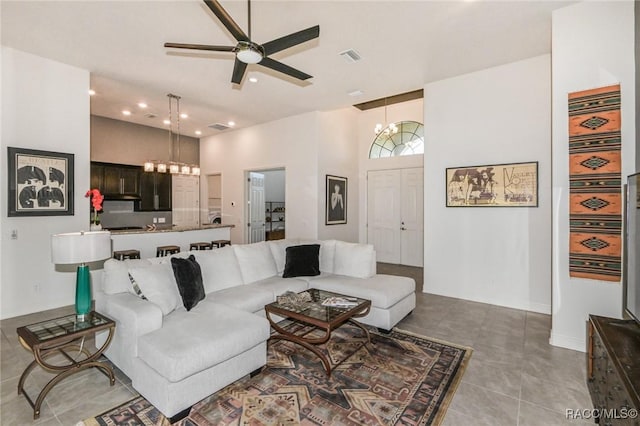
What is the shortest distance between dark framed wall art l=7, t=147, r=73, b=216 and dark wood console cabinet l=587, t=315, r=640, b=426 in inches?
230

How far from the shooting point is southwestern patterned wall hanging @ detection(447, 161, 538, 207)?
4.01 metres

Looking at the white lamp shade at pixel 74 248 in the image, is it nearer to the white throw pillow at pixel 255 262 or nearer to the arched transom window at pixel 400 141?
the white throw pillow at pixel 255 262

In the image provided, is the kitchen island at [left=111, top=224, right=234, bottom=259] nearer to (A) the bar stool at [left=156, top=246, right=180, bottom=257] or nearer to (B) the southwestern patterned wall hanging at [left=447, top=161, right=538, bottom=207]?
(A) the bar stool at [left=156, top=246, right=180, bottom=257]

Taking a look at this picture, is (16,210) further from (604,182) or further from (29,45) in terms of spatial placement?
(604,182)

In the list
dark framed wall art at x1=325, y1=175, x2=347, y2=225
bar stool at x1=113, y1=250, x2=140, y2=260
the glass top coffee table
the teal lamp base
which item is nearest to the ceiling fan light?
the teal lamp base

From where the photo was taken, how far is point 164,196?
7492 millimetres

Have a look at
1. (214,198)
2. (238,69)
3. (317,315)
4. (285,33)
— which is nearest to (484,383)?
(317,315)

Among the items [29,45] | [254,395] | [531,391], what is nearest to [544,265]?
[531,391]

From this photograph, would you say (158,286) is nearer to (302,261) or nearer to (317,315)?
(317,315)

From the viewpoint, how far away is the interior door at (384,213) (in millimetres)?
6891

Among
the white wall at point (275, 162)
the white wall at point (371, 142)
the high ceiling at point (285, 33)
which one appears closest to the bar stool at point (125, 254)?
the high ceiling at point (285, 33)

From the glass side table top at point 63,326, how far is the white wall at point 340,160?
4171mm

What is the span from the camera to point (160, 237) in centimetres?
517

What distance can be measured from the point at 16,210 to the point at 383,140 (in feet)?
21.9
